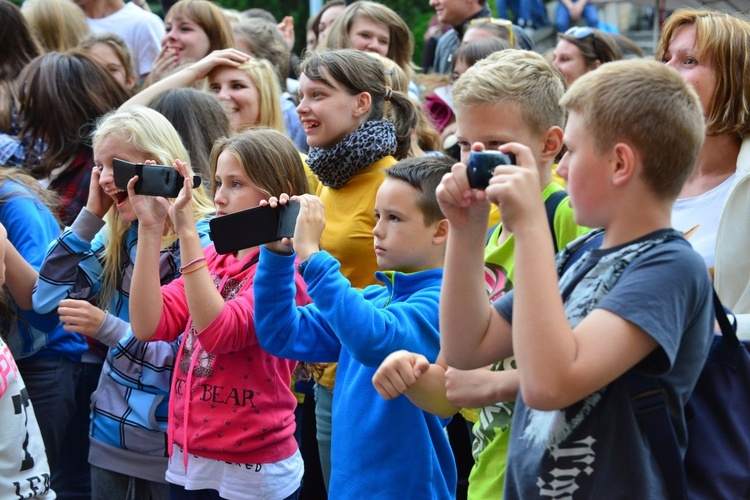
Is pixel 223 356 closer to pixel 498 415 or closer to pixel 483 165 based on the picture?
pixel 498 415

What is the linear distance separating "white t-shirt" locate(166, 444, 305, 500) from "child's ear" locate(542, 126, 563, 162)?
4.38ft

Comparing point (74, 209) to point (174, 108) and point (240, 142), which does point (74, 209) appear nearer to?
point (174, 108)

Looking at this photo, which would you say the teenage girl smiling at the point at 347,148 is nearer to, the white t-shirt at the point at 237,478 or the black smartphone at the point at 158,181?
the white t-shirt at the point at 237,478

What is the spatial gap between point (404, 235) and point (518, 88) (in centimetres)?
56

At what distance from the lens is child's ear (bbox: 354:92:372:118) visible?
12.3ft

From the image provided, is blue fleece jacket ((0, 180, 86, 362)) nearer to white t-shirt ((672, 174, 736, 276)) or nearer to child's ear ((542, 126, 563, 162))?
child's ear ((542, 126, 563, 162))

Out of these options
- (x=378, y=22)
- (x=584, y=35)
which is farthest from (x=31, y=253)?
(x=584, y=35)

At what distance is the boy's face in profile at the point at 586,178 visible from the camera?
179 centimetres

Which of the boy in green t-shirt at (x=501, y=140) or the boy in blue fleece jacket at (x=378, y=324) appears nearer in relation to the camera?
the boy in green t-shirt at (x=501, y=140)

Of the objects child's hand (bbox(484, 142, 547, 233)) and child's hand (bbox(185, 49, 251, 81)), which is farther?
child's hand (bbox(185, 49, 251, 81))

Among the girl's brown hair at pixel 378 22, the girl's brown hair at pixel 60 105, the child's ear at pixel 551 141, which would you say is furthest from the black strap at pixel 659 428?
the girl's brown hair at pixel 378 22

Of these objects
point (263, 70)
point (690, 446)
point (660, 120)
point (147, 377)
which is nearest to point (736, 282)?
point (690, 446)

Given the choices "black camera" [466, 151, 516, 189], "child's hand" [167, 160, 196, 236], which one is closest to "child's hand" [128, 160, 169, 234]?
"child's hand" [167, 160, 196, 236]

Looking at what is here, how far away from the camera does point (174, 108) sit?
4008mm
